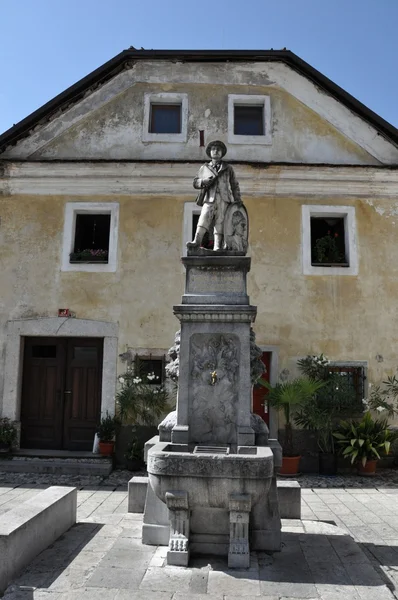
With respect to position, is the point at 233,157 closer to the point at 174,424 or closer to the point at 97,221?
the point at 97,221

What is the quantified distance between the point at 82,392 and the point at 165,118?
643cm

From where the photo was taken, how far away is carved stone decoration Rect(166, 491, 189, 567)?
4.76m

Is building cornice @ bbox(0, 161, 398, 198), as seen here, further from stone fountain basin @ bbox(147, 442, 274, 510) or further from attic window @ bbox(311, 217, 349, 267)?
stone fountain basin @ bbox(147, 442, 274, 510)

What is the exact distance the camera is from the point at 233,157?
11891 millimetres

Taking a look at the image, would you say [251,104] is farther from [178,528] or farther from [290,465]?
[178,528]

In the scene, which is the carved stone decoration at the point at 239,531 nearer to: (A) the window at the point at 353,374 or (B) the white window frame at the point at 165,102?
(A) the window at the point at 353,374

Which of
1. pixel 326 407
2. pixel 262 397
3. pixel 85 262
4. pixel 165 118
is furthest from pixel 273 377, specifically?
pixel 165 118

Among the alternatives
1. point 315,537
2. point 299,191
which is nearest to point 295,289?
point 299,191

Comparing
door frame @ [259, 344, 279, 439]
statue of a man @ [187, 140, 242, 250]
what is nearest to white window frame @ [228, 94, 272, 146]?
door frame @ [259, 344, 279, 439]

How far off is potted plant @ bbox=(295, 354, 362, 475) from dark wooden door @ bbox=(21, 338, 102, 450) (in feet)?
14.2

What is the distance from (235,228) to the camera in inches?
239

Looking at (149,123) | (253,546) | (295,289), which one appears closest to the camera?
(253,546)

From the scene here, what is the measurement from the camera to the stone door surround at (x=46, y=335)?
11.0m

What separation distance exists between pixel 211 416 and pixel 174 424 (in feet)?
1.35
